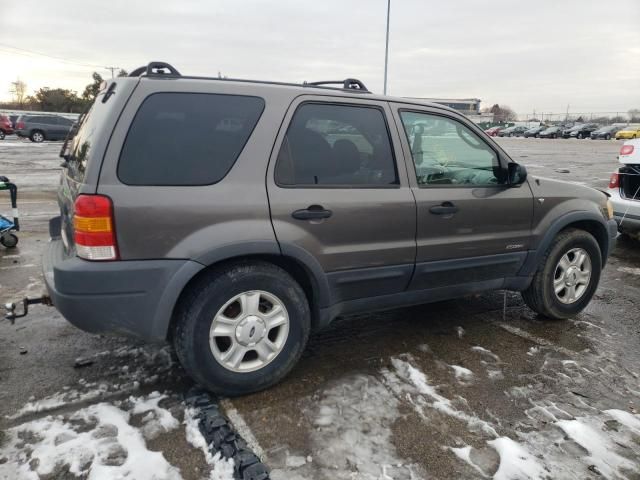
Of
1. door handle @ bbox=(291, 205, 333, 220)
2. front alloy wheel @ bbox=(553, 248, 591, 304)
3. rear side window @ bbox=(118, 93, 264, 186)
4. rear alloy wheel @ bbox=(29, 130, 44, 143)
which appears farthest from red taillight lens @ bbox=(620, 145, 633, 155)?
rear alloy wheel @ bbox=(29, 130, 44, 143)

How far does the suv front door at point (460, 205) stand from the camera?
11.4ft

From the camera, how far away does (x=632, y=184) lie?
6.36 metres

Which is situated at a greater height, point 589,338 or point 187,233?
point 187,233

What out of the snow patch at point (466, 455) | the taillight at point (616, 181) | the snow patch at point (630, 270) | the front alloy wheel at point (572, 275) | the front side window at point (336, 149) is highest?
the front side window at point (336, 149)

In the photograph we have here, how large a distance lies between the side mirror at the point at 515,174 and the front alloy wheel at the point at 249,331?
6.77 ft

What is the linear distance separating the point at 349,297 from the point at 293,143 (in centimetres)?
108

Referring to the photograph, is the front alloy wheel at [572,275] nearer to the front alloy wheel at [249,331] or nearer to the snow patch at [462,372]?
the snow patch at [462,372]

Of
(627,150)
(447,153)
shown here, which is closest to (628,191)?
(627,150)

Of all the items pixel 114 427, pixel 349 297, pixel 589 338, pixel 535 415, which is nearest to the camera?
pixel 114 427

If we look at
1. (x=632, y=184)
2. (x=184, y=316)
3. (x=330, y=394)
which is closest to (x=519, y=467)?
(x=330, y=394)

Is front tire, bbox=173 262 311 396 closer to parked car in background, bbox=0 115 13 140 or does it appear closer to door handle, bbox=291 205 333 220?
door handle, bbox=291 205 333 220

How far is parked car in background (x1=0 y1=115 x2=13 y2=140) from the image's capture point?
31453 millimetres

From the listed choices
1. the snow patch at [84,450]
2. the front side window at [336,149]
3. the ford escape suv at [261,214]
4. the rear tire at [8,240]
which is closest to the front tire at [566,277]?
the ford escape suv at [261,214]

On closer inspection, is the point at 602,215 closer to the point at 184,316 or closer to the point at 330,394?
the point at 330,394
